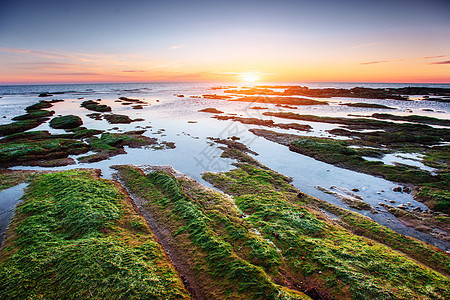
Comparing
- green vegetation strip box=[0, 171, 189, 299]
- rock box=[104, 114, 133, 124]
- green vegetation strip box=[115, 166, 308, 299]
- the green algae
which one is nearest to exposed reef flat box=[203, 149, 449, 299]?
green vegetation strip box=[115, 166, 308, 299]

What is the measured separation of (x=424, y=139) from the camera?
28.0 metres

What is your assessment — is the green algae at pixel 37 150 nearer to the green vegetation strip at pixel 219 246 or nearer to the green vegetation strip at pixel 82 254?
the green vegetation strip at pixel 82 254

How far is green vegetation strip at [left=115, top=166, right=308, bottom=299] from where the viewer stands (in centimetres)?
747

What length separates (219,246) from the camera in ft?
30.6

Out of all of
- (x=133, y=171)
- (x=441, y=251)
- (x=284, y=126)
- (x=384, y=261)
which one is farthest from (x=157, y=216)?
(x=284, y=126)

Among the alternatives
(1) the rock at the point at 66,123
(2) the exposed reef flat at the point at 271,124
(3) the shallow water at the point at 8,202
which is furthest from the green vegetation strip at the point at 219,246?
(1) the rock at the point at 66,123

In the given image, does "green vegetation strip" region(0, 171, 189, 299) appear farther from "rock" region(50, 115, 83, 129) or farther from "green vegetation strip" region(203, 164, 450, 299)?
"rock" region(50, 115, 83, 129)

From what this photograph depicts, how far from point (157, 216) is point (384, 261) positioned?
1179 centimetres

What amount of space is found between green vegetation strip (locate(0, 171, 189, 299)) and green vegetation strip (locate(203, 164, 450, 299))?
530 centimetres

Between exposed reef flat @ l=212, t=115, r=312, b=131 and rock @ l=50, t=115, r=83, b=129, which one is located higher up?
rock @ l=50, t=115, r=83, b=129

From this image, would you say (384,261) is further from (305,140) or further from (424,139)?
(424,139)

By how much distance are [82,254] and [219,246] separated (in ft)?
19.4

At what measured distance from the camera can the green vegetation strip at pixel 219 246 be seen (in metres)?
7.47

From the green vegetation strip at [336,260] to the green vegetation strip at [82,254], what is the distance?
5298 millimetres
